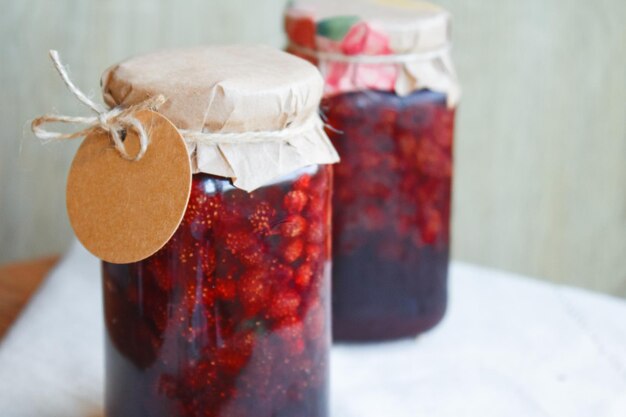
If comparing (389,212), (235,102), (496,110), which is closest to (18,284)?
(389,212)

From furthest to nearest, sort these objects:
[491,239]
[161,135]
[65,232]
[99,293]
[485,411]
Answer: [491,239]
[65,232]
[99,293]
[485,411]
[161,135]

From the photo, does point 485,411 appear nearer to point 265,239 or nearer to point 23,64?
point 265,239

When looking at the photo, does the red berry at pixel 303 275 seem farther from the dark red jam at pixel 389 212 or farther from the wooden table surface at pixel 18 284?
the wooden table surface at pixel 18 284

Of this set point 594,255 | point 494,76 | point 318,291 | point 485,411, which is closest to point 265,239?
point 318,291

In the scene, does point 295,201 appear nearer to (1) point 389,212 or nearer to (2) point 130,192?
(2) point 130,192

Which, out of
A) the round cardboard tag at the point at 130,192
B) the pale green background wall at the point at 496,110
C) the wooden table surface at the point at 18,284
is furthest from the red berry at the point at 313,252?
the pale green background wall at the point at 496,110

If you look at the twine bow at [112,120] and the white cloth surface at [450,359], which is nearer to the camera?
the twine bow at [112,120]
